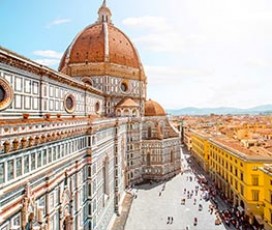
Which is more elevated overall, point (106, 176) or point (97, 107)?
point (97, 107)

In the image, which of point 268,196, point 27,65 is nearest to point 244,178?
point 268,196

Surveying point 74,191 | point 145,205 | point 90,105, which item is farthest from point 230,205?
point 74,191

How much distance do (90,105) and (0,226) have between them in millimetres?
27073

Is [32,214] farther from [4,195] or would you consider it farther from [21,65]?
[21,65]

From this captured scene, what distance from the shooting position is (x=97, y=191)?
A: 28.3 metres

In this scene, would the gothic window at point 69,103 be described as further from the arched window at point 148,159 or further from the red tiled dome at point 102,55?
the arched window at point 148,159

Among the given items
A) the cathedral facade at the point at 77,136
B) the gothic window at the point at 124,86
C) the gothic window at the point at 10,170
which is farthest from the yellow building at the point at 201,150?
the gothic window at the point at 10,170

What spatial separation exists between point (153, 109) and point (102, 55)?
1315 cm

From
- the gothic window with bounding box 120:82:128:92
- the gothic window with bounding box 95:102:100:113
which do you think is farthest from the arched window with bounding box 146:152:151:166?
the gothic window with bounding box 95:102:100:113

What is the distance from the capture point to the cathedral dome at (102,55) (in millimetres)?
50938

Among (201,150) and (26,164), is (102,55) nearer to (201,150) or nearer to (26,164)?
(201,150)

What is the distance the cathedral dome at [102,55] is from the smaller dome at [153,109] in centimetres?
474

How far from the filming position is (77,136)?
2275 centimetres

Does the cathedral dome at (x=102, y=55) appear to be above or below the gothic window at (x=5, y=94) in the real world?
above
